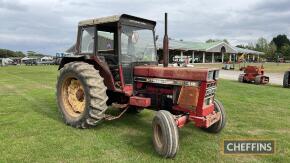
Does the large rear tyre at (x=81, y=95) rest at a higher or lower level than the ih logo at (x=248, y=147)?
higher

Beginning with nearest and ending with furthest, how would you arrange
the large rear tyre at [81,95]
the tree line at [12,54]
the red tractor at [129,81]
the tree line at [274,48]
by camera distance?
1. the red tractor at [129,81]
2. the large rear tyre at [81,95]
3. the tree line at [274,48]
4. the tree line at [12,54]

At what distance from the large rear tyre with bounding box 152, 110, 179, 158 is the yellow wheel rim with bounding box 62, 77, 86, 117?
2314 mm

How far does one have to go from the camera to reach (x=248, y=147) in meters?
5.71

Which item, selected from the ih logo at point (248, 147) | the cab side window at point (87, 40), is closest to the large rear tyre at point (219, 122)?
the ih logo at point (248, 147)

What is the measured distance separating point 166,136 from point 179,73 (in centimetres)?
129

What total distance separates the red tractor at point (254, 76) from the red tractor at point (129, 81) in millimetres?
12607

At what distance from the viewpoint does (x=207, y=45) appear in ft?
196

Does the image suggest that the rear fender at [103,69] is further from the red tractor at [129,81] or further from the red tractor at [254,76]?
the red tractor at [254,76]

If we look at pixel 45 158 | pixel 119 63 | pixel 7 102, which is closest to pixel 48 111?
pixel 7 102

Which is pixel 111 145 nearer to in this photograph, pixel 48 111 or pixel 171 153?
pixel 171 153

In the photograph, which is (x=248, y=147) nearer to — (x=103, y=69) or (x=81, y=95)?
(x=103, y=69)

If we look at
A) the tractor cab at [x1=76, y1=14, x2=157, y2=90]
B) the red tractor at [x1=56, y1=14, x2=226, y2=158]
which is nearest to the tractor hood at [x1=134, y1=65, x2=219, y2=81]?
the red tractor at [x1=56, y1=14, x2=226, y2=158]

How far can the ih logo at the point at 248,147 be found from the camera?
552 centimetres

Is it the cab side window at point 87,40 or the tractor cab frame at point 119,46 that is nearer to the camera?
the tractor cab frame at point 119,46
